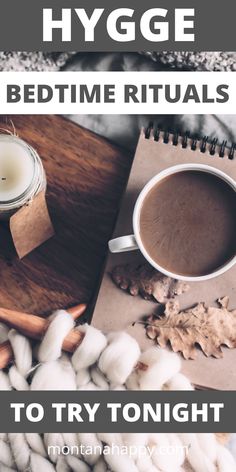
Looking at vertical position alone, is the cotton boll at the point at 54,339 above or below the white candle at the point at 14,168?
below

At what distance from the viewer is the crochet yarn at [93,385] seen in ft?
2.26

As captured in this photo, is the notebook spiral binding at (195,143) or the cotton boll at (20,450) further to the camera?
the notebook spiral binding at (195,143)

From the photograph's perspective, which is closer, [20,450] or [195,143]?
[20,450]

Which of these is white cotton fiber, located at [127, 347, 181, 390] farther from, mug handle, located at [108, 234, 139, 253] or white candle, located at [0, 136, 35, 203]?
white candle, located at [0, 136, 35, 203]

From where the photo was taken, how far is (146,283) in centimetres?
77

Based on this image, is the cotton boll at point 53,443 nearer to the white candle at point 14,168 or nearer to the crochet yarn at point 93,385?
the crochet yarn at point 93,385

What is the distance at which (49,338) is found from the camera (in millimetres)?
691

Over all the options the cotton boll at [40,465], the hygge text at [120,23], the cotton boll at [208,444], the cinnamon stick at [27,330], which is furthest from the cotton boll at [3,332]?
the hygge text at [120,23]

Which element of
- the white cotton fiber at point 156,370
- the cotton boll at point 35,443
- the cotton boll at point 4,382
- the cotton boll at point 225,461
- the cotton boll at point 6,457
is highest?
the white cotton fiber at point 156,370

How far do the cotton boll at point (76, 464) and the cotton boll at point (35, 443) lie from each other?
0.03 meters

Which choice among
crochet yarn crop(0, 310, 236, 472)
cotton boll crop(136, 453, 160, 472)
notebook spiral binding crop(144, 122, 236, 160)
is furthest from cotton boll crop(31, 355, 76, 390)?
notebook spiral binding crop(144, 122, 236, 160)

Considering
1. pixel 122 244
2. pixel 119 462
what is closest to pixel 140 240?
pixel 122 244

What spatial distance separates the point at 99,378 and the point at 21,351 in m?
0.09

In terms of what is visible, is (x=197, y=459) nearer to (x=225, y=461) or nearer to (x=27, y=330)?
(x=225, y=461)
